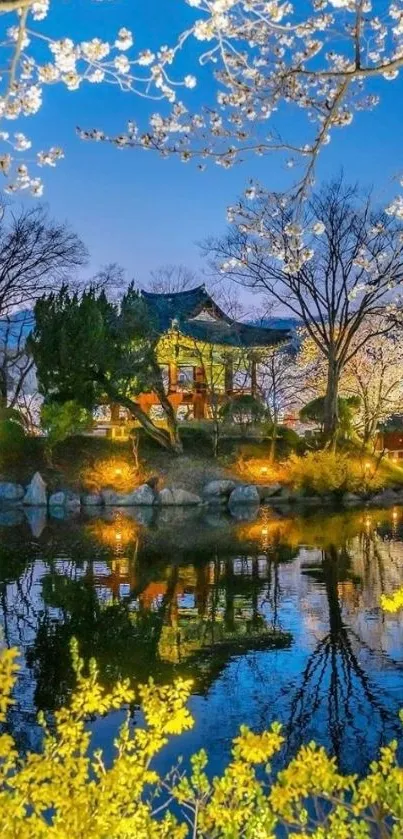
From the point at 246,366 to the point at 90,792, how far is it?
2450cm

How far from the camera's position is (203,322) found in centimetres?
2622

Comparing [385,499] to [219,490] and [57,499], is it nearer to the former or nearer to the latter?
[219,490]

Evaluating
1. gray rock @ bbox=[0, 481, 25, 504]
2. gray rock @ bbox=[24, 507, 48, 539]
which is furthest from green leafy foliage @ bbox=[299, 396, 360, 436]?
gray rock @ bbox=[0, 481, 25, 504]

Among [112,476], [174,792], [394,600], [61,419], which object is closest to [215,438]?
[112,476]

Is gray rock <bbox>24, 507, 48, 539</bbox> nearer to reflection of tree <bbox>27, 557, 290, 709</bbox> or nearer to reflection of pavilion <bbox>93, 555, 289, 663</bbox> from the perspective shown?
reflection of pavilion <bbox>93, 555, 289, 663</bbox>

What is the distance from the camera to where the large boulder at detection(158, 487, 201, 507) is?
21.1 m

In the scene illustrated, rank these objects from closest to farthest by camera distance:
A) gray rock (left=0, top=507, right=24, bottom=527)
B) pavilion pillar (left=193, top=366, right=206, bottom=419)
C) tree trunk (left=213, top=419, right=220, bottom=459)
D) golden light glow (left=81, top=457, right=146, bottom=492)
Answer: gray rock (left=0, top=507, right=24, bottom=527) → golden light glow (left=81, top=457, right=146, bottom=492) → tree trunk (left=213, top=419, right=220, bottom=459) → pavilion pillar (left=193, top=366, right=206, bottom=419)

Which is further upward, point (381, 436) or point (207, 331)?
point (207, 331)

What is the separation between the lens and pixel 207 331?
25.5 m

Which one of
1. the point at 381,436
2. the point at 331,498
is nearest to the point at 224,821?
the point at 331,498

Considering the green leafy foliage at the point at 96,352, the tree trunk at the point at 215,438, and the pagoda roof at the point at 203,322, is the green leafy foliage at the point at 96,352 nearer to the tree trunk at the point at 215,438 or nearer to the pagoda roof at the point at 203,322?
Result: the pagoda roof at the point at 203,322

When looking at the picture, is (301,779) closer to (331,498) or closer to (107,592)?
(107,592)

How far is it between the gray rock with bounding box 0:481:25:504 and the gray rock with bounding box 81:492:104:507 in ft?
6.12

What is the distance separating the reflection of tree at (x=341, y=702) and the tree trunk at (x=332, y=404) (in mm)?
16200
